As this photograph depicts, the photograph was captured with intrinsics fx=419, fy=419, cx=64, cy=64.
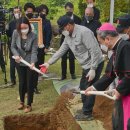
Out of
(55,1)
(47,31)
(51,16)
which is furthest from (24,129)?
(55,1)

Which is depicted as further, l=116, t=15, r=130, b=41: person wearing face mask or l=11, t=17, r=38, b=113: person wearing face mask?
l=11, t=17, r=38, b=113: person wearing face mask

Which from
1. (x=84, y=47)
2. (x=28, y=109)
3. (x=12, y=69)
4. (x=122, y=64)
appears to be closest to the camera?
(x=122, y=64)

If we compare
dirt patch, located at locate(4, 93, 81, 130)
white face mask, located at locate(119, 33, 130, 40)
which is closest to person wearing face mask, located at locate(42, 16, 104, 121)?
dirt patch, located at locate(4, 93, 81, 130)

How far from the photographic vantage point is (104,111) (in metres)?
7.50

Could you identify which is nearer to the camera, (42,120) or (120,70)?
(120,70)

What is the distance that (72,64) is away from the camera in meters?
10.5

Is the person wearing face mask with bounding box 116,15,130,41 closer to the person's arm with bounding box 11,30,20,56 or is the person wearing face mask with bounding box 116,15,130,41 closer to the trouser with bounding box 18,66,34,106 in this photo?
the trouser with bounding box 18,66,34,106

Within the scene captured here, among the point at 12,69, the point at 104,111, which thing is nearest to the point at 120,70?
the point at 104,111

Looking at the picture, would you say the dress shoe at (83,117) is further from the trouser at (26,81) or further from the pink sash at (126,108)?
the pink sash at (126,108)

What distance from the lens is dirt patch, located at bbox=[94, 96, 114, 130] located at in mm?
6930

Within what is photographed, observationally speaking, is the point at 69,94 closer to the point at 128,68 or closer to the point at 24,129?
the point at 24,129

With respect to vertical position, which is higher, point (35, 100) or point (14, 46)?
point (14, 46)

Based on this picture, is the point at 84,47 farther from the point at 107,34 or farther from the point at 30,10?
the point at 30,10

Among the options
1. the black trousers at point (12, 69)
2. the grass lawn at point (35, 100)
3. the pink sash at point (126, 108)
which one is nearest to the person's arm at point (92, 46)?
the grass lawn at point (35, 100)
